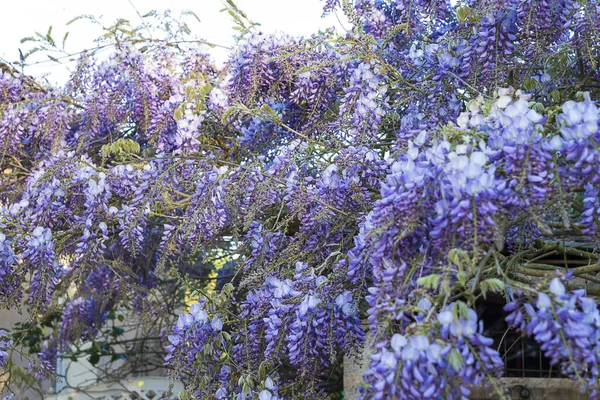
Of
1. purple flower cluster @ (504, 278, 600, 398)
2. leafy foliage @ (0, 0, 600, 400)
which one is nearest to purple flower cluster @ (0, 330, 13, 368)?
leafy foliage @ (0, 0, 600, 400)

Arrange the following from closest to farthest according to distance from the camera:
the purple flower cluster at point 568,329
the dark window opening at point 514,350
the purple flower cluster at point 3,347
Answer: the purple flower cluster at point 568,329 < the purple flower cluster at point 3,347 < the dark window opening at point 514,350

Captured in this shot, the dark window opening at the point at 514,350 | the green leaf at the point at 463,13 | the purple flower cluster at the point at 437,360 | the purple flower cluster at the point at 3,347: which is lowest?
the purple flower cluster at the point at 437,360

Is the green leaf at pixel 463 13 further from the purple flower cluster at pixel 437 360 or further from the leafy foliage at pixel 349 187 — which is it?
the purple flower cluster at pixel 437 360

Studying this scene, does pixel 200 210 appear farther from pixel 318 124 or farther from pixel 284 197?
pixel 318 124

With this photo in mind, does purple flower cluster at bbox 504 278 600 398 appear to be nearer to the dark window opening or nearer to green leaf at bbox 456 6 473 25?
green leaf at bbox 456 6 473 25

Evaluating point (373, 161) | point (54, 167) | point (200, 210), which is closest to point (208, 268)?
point (54, 167)

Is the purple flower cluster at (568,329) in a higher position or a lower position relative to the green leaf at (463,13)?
lower

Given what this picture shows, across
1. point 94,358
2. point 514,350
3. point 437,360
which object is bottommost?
point 437,360

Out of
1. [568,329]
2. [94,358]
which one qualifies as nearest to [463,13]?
[568,329]

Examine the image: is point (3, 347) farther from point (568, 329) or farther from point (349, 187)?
point (568, 329)

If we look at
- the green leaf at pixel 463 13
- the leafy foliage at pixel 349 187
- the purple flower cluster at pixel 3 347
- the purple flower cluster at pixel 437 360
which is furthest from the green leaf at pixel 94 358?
the purple flower cluster at pixel 437 360

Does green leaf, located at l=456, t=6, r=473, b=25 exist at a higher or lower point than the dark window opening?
higher

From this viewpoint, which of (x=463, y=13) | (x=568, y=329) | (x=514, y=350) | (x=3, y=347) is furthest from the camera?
(x=514, y=350)

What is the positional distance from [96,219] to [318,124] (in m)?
1.18
